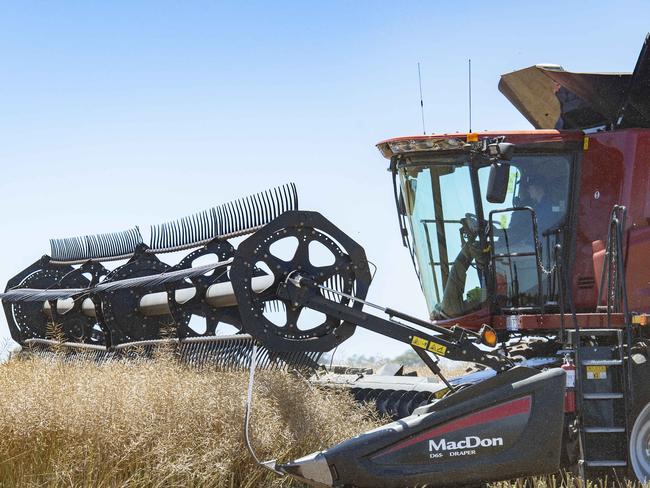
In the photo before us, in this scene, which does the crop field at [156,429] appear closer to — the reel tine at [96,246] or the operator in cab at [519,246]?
the operator in cab at [519,246]

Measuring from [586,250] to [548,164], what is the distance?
0.61 metres

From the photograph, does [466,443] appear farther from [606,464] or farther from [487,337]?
[606,464]

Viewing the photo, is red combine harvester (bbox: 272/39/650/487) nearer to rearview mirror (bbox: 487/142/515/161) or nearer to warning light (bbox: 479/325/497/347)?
rearview mirror (bbox: 487/142/515/161)

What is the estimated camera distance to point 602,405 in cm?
541

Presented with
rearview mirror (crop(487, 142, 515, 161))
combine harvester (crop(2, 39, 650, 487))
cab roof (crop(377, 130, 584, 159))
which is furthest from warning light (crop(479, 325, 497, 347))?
cab roof (crop(377, 130, 584, 159))

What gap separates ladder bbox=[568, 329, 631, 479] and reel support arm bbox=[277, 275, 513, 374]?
1.97ft

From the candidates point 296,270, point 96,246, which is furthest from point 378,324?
point 96,246

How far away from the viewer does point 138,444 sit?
4.80m

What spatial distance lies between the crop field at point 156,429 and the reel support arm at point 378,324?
492 millimetres

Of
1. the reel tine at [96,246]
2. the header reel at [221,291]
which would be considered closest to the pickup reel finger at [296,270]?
the header reel at [221,291]

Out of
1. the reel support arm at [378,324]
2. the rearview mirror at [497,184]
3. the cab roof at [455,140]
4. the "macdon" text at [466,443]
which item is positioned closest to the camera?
the "macdon" text at [466,443]

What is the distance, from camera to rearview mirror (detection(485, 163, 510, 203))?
5.54 m

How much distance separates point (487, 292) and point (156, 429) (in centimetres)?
238

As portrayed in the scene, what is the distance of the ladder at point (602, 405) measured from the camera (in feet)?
17.5
